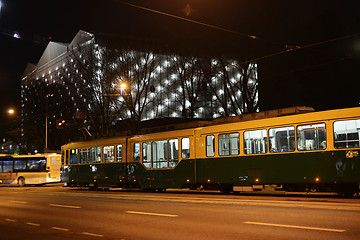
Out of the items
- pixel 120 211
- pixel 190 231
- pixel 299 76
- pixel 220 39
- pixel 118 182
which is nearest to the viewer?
pixel 190 231

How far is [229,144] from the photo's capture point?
19094 mm

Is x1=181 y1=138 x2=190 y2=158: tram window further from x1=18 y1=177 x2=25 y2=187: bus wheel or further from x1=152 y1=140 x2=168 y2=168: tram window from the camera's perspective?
x1=18 y1=177 x2=25 y2=187: bus wheel

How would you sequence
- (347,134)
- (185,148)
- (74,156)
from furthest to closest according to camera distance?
1. (74,156)
2. (185,148)
3. (347,134)

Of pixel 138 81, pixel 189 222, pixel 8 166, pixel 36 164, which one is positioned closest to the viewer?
pixel 189 222

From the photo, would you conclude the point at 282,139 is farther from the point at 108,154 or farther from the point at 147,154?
the point at 108,154

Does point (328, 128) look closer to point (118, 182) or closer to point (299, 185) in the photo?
point (299, 185)

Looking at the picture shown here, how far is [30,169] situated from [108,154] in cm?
1545

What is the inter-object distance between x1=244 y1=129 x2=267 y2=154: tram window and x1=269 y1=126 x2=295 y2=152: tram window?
1.06 ft

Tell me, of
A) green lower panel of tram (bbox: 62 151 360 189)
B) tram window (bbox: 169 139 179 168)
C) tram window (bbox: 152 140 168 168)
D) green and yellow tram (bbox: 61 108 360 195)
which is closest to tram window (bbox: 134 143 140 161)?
green and yellow tram (bbox: 61 108 360 195)

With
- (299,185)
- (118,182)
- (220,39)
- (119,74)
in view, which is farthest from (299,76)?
(299,185)

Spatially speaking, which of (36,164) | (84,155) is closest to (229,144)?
(84,155)

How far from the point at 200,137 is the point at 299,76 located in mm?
23404

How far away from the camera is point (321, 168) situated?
16.0m

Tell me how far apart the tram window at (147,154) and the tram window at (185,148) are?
261 centimetres
